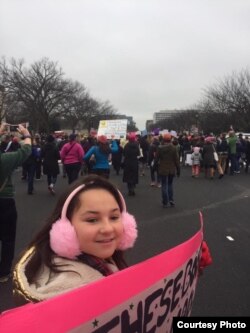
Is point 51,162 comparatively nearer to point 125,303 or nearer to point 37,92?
point 125,303

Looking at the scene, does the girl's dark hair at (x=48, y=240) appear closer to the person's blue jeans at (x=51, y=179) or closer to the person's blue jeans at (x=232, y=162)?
the person's blue jeans at (x=51, y=179)

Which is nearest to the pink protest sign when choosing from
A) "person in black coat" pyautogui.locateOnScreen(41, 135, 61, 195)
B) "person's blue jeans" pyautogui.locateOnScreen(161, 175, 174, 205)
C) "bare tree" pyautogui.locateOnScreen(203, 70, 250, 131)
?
"person's blue jeans" pyautogui.locateOnScreen(161, 175, 174, 205)

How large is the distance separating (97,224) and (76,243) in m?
0.11

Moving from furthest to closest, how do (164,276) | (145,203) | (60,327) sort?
(145,203) → (164,276) → (60,327)

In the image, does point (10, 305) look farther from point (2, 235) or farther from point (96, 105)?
point (96, 105)

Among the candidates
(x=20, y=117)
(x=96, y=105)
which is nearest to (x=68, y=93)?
(x=20, y=117)

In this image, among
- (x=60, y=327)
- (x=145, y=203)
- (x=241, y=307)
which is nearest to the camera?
(x=60, y=327)

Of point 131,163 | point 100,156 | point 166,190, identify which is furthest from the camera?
point 131,163

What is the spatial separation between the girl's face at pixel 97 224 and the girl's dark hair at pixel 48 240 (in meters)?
0.03

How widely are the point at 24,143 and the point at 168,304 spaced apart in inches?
127

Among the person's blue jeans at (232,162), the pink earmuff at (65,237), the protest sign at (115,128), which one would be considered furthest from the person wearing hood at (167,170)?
the protest sign at (115,128)

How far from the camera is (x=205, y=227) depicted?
7.42 m

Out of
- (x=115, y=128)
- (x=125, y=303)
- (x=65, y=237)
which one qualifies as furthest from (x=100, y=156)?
(x=115, y=128)

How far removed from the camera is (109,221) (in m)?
1.66
